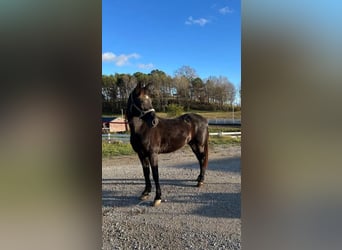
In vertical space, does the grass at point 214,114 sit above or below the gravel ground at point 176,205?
above

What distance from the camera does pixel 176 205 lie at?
1.80 m

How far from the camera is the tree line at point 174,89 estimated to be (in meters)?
1.71

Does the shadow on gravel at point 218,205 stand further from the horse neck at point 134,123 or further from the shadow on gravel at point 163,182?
the horse neck at point 134,123

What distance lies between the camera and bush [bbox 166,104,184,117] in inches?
72.0

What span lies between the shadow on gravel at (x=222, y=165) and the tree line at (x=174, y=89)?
33 centimetres

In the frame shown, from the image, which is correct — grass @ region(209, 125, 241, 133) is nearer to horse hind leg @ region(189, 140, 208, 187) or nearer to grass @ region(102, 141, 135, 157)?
horse hind leg @ region(189, 140, 208, 187)

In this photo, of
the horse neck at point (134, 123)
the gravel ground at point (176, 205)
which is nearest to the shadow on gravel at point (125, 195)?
the gravel ground at point (176, 205)

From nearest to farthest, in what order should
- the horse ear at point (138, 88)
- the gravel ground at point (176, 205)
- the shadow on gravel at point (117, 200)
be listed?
the gravel ground at point (176, 205) → the horse ear at point (138, 88) → the shadow on gravel at point (117, 200)

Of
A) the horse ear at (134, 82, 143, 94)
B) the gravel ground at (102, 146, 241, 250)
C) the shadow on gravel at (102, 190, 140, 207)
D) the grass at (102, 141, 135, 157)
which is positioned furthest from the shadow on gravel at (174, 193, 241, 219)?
the horse ear at (134, 82, 143, 94)

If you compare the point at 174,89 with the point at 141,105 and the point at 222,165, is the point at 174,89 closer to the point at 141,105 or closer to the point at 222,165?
the point at 141,105

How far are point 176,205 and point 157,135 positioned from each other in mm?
475
